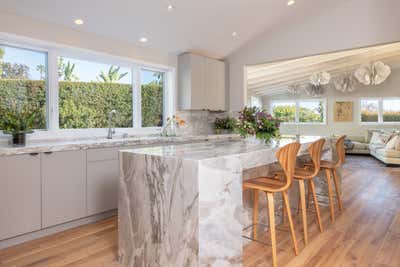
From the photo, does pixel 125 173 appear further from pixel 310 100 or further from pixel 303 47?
pixel 310 100

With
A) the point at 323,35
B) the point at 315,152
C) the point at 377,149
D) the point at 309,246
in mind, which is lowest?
the point at 309,246

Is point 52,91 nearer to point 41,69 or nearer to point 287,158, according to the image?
point 41,69

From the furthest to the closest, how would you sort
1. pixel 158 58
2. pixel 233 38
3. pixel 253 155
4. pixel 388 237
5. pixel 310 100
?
pixel 310 100, pixel 233 38, pixel 158 58, pixel 388 237, pixel 253 155

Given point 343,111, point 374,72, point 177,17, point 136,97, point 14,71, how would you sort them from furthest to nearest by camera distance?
point 343,111, point 374,72, point 136,97, point 177,17, point 14,71

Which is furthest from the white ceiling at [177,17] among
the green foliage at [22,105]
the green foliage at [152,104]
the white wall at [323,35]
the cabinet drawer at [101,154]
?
the cabinet drawer at [101,154]

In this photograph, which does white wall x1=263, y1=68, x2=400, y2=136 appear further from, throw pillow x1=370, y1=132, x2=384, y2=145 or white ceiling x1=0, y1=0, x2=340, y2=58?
white ceiling x1=0, y1=0, x2=340, y2=58

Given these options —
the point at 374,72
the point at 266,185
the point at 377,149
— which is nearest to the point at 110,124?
the point at 266,185

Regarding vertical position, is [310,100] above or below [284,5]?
below

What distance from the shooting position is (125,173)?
2.28 m

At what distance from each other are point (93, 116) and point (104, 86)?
1.63ft

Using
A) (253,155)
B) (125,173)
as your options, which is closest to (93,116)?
(125,173)

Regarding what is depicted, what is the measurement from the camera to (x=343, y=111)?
35.1 feet

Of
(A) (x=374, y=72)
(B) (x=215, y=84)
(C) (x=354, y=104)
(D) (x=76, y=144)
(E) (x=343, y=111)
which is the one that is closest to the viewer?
(D) (x=76, y=144)

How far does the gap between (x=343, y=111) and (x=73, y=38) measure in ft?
32.6
